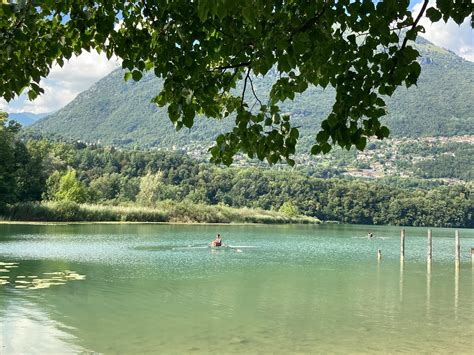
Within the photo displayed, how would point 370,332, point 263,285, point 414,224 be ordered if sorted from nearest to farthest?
point 370,332 < point 263,285 < point 414,224

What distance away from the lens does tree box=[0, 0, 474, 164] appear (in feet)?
13.1

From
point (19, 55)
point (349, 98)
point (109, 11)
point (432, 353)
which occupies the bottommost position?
point (432, 353)

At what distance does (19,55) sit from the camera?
16.5 feet

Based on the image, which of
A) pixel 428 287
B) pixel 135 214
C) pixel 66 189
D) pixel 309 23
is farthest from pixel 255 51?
Answer: pixel 66 189

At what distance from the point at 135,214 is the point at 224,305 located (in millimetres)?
51865

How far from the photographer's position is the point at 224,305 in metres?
15.9

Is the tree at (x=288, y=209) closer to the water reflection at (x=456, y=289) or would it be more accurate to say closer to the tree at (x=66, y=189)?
the tree at (x=66, y=189)

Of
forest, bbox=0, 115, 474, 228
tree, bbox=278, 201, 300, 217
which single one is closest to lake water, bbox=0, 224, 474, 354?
tree, bbox=278, 201, 300, 217

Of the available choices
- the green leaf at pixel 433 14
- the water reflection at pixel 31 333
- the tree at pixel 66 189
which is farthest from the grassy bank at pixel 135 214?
the green leaf at pixel 433 14

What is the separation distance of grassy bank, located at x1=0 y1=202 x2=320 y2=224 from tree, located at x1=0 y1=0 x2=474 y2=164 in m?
53.8

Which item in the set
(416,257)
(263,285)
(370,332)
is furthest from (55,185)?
(370,332)

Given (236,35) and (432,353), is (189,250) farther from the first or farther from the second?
(236,35)

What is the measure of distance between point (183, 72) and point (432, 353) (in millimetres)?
8981

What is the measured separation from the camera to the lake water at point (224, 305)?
37.7ft
